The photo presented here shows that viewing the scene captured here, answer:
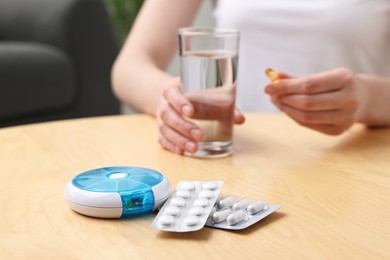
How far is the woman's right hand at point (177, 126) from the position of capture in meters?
0.86

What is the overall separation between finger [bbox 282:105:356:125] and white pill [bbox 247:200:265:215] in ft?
1.09

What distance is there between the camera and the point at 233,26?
4.75ft

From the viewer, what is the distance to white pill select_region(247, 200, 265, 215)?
0.61 metres

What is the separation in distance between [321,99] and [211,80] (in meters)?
0.18

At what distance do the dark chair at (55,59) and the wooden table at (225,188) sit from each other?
1325mm

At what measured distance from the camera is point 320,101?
3.05 feet

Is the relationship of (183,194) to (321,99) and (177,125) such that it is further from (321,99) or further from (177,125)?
(321,99)

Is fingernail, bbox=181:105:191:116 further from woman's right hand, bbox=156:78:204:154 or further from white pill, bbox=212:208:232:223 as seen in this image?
white pill, bbox=212:208:232:223

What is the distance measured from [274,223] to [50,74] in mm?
1924

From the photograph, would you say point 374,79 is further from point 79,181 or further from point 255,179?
point 79,181

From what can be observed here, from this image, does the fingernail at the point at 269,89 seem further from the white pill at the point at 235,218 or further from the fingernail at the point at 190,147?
the white pill at the point at 235,218

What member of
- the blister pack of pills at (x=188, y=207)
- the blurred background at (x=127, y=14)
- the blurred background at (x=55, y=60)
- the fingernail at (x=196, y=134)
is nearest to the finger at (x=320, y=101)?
the fingernail at (x=196, y=134)

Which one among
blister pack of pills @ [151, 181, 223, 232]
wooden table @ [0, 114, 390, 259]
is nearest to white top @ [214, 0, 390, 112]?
wooden table @ [0, 114, 390, 259]

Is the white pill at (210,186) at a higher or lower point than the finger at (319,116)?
higher
